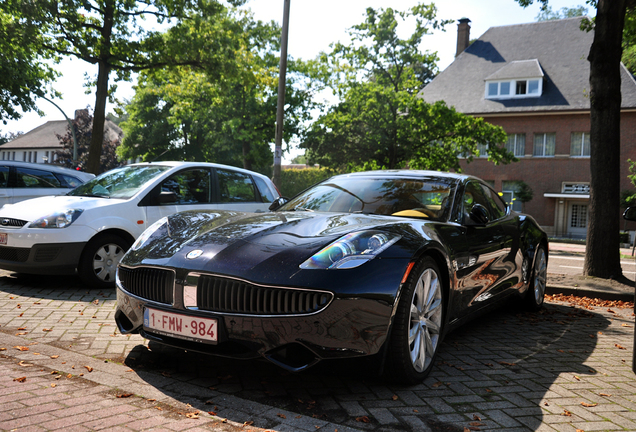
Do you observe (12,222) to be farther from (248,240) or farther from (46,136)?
(46,136)

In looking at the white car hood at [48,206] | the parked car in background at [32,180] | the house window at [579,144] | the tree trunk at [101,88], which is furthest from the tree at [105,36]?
the house window at [579,144]

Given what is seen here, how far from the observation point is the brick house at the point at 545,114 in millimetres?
33312

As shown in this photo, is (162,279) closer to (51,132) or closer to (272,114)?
(272,114)

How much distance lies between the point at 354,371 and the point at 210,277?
0.95 m

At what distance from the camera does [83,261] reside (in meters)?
6.38

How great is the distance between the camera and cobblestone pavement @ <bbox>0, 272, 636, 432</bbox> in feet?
9.35


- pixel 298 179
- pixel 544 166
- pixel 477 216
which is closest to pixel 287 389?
pixel 477 216

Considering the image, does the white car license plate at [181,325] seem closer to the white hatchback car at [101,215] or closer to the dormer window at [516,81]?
the white hatchback car at [101,215]

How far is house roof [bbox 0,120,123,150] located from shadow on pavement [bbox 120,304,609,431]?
69.0 m

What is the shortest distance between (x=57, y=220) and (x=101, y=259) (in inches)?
25.8

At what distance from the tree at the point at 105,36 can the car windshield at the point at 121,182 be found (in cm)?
935

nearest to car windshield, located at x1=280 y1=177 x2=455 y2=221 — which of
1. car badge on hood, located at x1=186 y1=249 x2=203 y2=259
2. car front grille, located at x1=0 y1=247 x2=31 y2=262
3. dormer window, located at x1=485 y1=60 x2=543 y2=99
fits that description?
car badge on hood, located at x1=186 y1=249 x2=203 y2=259

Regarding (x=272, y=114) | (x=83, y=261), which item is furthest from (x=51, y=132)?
(x=83, y=261)

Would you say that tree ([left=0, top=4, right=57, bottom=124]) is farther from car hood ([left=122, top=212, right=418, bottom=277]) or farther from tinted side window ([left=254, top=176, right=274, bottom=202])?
car hood ([left=122, top=212, right=418, bottom=277])
